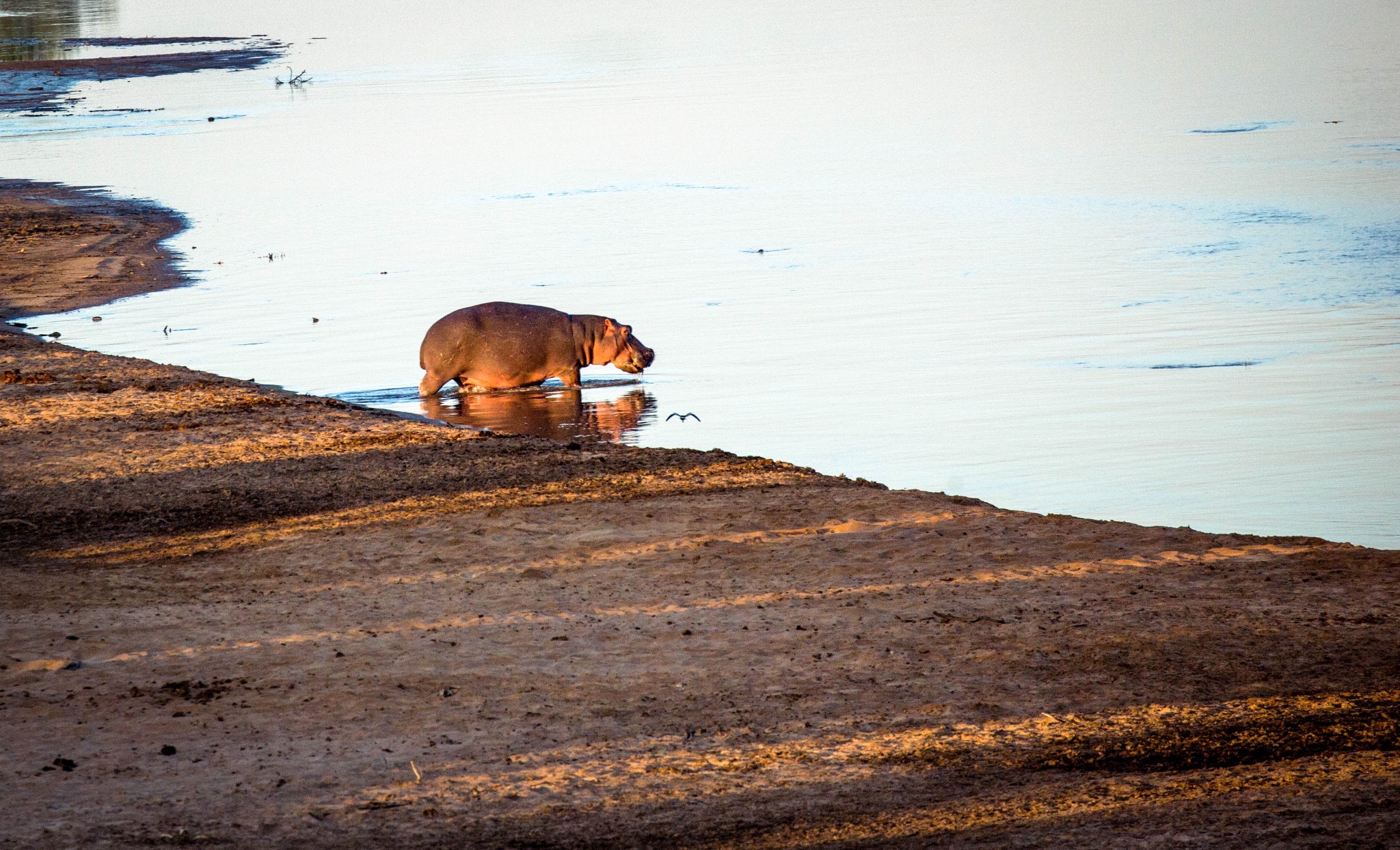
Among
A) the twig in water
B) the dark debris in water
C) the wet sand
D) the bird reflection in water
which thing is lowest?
the wet sand

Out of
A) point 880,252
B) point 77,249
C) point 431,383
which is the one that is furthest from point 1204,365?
point 77,249

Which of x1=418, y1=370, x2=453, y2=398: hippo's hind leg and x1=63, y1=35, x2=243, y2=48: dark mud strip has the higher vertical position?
x1=63, y1=35, x2=243, y2=48: dark mud strip

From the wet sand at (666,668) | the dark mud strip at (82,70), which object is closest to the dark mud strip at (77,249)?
the wet sand at (666,668)

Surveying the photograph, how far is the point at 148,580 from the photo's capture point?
845cm

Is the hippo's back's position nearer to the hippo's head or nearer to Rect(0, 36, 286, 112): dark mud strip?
the hippo's head

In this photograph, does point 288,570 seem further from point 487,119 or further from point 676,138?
point 487,119

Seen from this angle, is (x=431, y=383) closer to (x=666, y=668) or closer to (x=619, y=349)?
(x=619, y=349)

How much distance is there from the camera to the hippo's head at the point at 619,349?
1423 centimetres

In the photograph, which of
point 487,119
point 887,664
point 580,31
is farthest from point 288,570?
point 580,31

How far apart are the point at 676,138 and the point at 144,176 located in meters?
12.0

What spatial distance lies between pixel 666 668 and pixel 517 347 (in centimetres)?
747

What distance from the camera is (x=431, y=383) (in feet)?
45.7

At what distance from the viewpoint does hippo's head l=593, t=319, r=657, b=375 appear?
1423 cm

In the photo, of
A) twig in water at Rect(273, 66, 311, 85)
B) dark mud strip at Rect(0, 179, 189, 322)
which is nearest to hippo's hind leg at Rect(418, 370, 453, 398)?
dark mud strip at Rect(0, 179, 189, 322)
